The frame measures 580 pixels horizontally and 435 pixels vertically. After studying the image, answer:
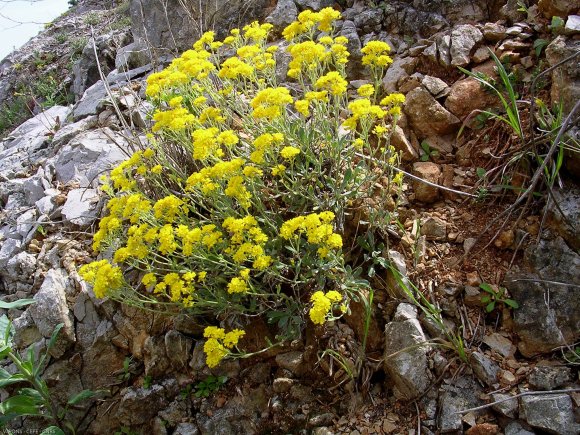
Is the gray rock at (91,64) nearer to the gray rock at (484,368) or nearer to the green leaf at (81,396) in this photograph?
the green leaf at (81,396)

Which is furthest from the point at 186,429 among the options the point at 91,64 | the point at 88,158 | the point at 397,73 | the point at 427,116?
the point at 91,64

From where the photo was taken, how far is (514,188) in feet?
9.76

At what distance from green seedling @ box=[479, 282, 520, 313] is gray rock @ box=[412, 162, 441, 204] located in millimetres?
759

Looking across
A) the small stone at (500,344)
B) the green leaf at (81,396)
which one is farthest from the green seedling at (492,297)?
the green leaf at (81,396)

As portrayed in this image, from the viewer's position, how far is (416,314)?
283 centimetres

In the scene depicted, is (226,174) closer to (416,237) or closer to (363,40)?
(416,237)

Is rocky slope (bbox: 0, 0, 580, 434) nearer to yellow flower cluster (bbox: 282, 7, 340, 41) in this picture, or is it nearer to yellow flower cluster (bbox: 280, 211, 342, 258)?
yellow flower cluster (bbox: 280, 211, 342, 258)

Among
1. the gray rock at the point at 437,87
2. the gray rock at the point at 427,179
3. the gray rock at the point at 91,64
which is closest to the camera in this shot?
the gray rock at the point at 427,179

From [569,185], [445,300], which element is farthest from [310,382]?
[569,185]

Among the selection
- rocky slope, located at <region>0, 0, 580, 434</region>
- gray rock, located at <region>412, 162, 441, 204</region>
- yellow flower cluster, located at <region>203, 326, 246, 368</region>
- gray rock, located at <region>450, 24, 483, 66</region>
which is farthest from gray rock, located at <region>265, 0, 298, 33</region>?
yellow flower cluster, located at <region>203, 326, 246, 368</region>

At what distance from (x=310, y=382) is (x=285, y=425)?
29 cm

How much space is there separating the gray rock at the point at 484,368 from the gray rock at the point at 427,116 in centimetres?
172

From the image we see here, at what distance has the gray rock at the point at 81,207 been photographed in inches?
159

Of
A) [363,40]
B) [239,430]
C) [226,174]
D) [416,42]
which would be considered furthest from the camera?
[363,40]
